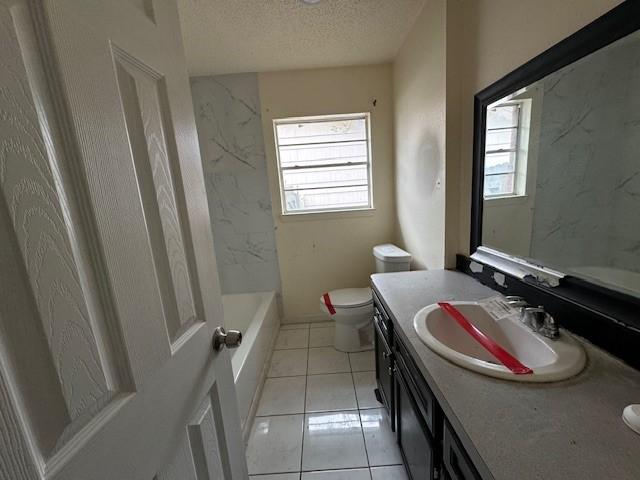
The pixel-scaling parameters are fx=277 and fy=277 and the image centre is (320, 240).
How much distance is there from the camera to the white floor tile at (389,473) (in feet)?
4.25

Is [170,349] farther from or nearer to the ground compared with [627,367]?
farther from the ground

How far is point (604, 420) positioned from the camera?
60 centimetres

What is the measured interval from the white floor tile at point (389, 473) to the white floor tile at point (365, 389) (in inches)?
14.6

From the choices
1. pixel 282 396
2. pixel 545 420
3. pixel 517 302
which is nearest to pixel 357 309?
pixel 282 396

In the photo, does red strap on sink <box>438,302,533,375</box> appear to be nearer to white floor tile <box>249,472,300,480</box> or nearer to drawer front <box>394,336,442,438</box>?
drawer front <box>394,336,442,438</box>

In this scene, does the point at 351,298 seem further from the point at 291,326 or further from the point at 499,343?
the point at 499,343

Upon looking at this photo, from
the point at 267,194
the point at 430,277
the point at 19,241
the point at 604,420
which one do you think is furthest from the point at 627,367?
the point at 267,194

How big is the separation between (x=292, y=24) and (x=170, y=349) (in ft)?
6.30

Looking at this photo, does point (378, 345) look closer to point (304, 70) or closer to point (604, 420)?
point (604, 420)

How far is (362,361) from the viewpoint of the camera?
2131 millimetres

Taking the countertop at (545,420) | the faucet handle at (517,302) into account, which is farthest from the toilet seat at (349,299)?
the countertop at (545,420)

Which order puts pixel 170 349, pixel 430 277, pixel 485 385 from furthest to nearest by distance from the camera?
pixel 430 277 → pixel 485 385 → pixel 170 349

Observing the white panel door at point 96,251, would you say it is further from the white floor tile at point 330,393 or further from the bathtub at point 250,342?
the white floor tile at point 330,393

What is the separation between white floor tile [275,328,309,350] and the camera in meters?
2.42
